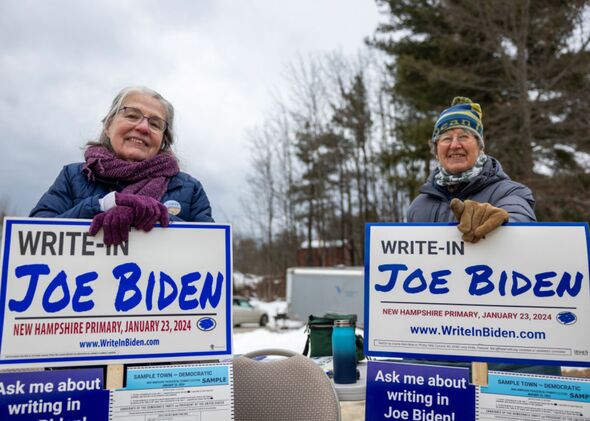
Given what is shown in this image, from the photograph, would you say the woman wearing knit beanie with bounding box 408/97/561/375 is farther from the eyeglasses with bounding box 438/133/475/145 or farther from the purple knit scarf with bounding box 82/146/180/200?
the purple knit scarf with bounding box 82/146/180/200

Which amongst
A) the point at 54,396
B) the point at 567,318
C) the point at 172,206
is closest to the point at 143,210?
the point at 172,206

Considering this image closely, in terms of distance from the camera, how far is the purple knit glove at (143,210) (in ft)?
5.39

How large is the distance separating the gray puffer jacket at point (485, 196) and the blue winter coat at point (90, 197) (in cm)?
105

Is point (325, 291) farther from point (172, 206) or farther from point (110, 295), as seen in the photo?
point (110, 295)

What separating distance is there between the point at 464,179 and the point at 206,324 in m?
1.32

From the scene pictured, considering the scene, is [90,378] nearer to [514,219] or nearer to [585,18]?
[514,219]

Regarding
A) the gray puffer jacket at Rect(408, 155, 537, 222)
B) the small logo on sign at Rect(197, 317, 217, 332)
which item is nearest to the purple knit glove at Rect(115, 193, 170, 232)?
the small logo on sign at Rect(197, 317, 217, 332)

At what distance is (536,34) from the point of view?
43.3 ft

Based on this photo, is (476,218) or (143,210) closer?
(143,210)

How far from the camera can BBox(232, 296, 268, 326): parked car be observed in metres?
17.0

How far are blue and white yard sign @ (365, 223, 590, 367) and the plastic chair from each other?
261mm

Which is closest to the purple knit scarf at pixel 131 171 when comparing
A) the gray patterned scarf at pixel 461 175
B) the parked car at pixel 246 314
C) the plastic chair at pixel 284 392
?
the plastic chair at pixel 284 392

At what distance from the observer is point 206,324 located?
5.57 ft

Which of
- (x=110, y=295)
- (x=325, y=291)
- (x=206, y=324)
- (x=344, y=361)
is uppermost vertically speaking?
(x=110, y=295)
